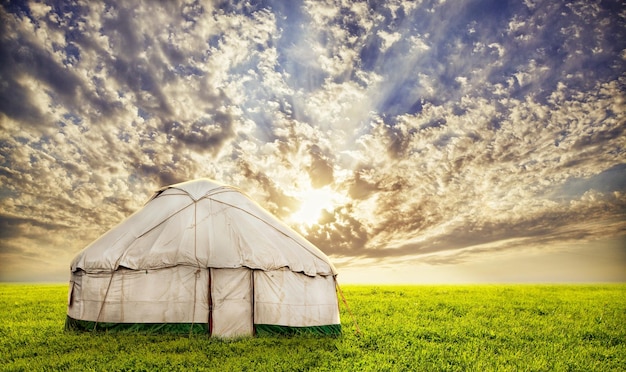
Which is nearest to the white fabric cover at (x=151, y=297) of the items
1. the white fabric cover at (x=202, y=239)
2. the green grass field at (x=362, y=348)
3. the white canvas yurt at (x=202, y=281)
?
the white canvas yurt at (x=202, y=281)

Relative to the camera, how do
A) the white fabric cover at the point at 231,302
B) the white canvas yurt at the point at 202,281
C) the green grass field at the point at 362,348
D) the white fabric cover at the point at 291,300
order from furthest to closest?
the white fabric cover at the point at 291,300
the white canvas yurt at the point at 202,281
the white fabric cover at the point at 231,302
the green grass field at the point at 362,348

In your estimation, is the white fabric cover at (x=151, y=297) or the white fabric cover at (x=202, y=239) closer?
the white fabric cover at (x=151, y=297)

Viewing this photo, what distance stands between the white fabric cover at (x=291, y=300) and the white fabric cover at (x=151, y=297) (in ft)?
5.60

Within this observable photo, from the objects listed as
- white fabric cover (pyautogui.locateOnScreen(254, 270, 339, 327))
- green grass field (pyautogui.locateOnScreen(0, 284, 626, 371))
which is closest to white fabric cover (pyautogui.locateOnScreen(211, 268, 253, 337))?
white fabric cover (pyautogui.locateOnScreen(254, 270, 339, 327))

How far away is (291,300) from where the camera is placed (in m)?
12.3

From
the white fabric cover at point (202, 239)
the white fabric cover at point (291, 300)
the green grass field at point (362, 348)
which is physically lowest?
the green grass field at point (362, 348)

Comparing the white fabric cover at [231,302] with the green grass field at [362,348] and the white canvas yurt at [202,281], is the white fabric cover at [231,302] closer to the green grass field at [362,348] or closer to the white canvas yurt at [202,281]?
the white canvas yurt at [202,281]

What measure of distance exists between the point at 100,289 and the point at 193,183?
194 inches

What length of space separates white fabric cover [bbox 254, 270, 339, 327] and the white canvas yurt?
0.10 feet

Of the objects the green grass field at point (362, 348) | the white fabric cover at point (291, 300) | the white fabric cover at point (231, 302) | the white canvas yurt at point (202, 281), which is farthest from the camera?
the white fabric cover at point (291, 300)

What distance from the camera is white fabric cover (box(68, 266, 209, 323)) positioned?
1177 cm

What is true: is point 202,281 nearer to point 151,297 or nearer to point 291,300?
point 151,297

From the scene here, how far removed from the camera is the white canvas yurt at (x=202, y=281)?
1175 centimetres

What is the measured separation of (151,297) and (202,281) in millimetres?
1719
